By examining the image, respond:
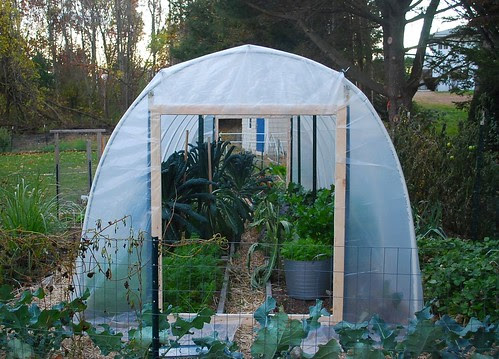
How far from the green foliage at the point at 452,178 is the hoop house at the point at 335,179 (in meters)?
3.01

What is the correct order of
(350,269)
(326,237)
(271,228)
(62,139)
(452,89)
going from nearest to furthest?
(350,269) < (326,237) < (271,228) < (452,89) < (62,139)


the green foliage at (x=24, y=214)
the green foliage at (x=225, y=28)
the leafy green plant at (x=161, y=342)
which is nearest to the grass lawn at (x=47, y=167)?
the green foliage at (x=24, y=214)

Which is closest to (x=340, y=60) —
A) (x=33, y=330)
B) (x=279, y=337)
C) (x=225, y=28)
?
(x=225, y=28)

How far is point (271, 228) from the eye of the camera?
7.66 metres

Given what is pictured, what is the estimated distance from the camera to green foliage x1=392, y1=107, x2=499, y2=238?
848 centimetres

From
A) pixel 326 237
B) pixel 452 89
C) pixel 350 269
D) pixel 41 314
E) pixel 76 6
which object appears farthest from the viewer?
pixel 76 6

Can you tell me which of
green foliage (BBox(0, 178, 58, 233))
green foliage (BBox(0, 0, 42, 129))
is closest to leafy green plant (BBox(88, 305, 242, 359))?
green foliage (BBox(0, 178, 58, 233))

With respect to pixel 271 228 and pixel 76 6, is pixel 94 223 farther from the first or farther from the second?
pixel 76 6

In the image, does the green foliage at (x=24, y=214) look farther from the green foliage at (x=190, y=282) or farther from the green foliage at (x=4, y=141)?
the green foliage at (x=4, y=141)

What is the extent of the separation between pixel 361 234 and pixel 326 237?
1.03m

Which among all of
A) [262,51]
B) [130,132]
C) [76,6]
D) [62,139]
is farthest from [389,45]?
[76,6]

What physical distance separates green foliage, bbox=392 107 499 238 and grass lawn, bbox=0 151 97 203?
6488mm

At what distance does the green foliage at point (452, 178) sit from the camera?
8484 mm

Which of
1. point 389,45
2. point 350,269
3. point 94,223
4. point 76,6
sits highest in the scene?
point 76,6
